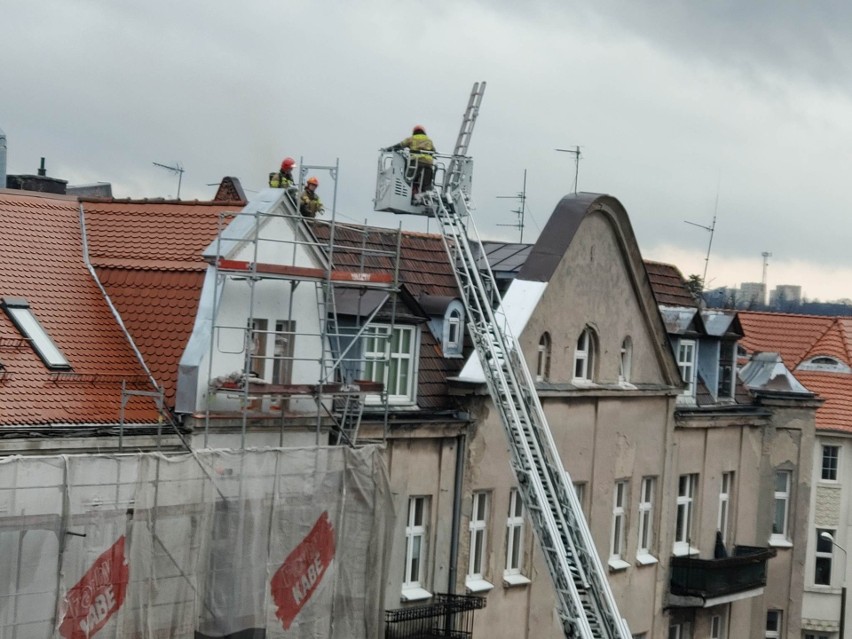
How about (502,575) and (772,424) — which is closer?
(502,575)

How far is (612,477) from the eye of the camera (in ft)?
110

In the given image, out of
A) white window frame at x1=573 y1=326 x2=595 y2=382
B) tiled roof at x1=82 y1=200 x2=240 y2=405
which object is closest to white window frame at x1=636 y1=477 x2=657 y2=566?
white window frame at x1=573 y1=326 x2=595 y2=382

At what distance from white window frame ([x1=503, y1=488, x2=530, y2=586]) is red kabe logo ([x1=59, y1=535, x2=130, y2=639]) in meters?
11.2

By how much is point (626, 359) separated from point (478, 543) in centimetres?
663

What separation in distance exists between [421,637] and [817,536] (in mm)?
23299

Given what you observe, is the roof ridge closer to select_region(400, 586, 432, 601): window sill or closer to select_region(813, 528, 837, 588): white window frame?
select_region(400, 586, 432, 601): window sill

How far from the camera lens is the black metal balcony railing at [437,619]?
2691 centimetres

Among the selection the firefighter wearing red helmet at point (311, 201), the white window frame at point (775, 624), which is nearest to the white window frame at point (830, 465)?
the white window frame at point (775, 624)

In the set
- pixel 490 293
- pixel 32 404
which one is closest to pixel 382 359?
pixel 490 293

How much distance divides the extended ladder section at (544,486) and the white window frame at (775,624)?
16.2 m

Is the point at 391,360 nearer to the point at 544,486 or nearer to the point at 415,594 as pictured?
the point at 544,486

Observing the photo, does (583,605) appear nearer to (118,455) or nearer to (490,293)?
(490,293)

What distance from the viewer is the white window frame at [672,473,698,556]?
37.0m

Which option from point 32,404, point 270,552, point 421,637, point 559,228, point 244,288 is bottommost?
point 421,637
